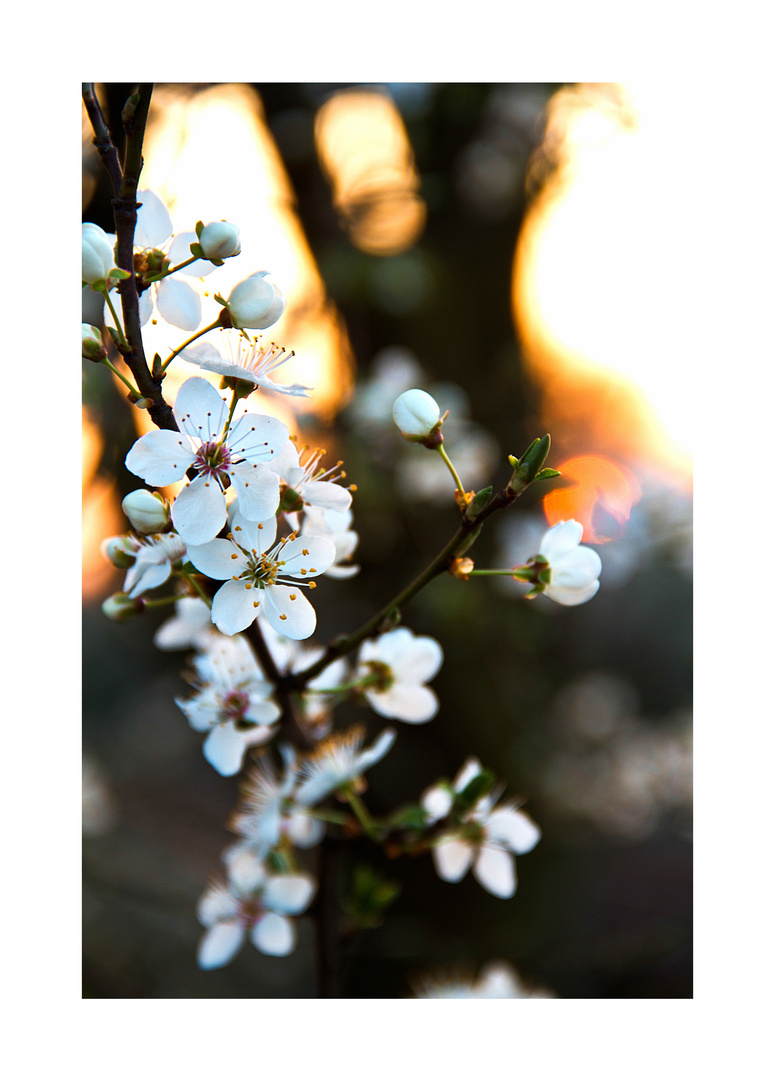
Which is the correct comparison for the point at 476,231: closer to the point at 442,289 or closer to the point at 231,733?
the point at 442,289

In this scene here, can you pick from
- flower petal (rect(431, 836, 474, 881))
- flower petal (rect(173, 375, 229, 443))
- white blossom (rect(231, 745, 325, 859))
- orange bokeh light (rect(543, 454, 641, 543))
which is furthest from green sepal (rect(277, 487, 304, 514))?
orange bokeh light (rect(543, 454, 641, 543))

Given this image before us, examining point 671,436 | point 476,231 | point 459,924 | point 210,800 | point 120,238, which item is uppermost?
point 476,231

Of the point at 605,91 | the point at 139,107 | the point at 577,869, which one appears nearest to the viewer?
the point at 139,107

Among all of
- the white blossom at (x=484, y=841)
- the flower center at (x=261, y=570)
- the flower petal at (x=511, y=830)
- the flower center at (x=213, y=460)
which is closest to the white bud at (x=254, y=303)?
the flower center at (x=213, y=460)

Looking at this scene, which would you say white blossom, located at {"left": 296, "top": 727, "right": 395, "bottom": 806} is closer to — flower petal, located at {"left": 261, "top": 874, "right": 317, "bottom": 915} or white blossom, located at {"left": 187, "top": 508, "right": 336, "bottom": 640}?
flower petal, located at {"left": 261, "top": 874, "right": 317, "bottom": 915}

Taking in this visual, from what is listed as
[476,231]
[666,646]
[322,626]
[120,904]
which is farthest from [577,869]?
[476,231]

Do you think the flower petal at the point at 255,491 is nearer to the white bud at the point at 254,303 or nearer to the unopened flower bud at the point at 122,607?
the white bud at the point at 254,303

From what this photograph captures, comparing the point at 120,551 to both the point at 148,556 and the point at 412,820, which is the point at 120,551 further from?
the point at 412,820
